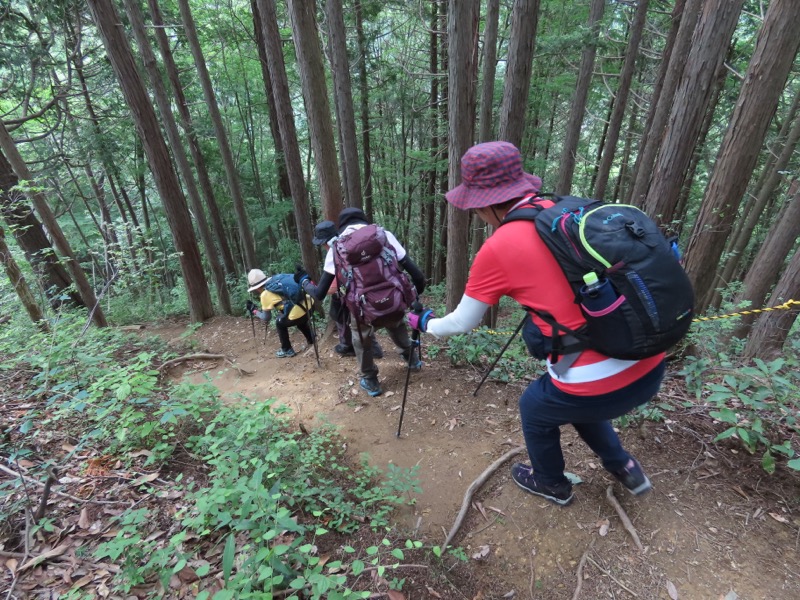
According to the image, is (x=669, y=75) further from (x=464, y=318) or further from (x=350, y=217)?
(x=464, y=318)

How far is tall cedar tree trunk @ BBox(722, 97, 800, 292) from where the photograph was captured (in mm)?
9375

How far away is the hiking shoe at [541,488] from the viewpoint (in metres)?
2.63

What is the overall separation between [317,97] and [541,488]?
598cm

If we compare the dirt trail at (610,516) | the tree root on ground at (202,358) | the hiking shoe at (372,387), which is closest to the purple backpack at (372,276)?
the hiking shoe at (372,387)

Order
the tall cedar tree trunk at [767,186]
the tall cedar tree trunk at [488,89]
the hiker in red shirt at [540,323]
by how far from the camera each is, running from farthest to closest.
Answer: the tall cedar tree trunk at [767,186], the tall cedar tree trunk at [488,89], the hiker in red shirt at [540,323]

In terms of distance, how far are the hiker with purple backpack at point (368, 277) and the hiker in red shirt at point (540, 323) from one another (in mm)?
1444

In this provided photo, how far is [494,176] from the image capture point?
7.19 feet

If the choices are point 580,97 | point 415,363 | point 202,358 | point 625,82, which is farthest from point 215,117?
point 625,82

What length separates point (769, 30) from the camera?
3.98 metres

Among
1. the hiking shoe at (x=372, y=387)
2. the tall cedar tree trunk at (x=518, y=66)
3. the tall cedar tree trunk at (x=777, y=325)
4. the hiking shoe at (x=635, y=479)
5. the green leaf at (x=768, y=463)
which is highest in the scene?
the tall cedar tree trunk at (x=518, y=66)

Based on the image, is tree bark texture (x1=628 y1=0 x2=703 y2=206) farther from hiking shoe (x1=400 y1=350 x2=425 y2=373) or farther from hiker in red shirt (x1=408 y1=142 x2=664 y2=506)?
hiker in red shirt (x1=408 y1=142 x2=664 y2=506)

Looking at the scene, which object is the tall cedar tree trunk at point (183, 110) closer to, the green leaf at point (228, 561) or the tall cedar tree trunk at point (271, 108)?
the tall cedar tree trunk at point (271, 108)

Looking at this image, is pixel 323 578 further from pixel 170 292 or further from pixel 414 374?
pixel 170 292

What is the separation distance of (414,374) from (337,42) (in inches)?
256
